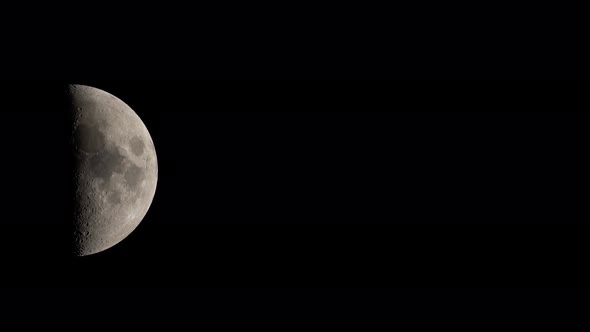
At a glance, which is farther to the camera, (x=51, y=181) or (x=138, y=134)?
(x=138, y=134)

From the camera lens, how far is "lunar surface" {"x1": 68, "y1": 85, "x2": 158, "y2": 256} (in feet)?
19.4

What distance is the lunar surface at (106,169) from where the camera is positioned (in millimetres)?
5902

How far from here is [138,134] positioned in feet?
21.3

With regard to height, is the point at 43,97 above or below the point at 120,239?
above

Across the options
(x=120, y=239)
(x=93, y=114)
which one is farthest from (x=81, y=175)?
(x=120, y=239)

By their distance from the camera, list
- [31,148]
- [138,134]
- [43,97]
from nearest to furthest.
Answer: [31,148]
[43,97]
[138,134]

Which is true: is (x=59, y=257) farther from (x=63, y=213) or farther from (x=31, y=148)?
(x=31, y=148)

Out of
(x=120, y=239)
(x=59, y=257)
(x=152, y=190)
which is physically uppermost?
(x=152, y=190)

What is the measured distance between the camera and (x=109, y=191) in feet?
19.8

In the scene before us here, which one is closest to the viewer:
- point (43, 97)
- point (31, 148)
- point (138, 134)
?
point (31, 148)

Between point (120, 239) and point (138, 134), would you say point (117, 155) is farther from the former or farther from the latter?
point (120, 239)

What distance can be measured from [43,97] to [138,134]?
98 centimetres

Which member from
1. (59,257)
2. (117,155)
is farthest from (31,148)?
(59,257)

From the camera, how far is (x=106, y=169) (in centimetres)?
594
